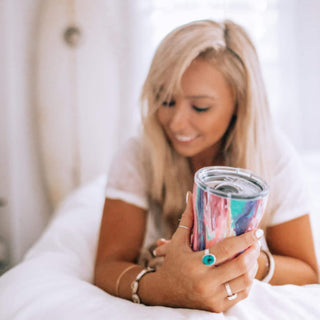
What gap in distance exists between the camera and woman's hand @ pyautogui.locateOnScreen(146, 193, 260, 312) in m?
0.43

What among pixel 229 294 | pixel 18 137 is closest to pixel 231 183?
pixel 229 294

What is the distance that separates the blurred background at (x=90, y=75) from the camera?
129 centimetres

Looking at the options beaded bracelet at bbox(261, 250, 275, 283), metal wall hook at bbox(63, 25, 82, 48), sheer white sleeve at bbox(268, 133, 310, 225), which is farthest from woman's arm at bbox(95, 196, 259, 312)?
metal wall hook at bbox(63, 25, 82, 48)

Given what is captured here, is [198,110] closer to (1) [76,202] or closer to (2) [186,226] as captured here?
(2) [186,226]

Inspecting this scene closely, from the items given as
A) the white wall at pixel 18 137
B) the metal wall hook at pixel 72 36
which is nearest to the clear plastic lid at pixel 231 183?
the white wall at pixel 18 137

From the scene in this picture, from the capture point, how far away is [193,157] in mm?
820

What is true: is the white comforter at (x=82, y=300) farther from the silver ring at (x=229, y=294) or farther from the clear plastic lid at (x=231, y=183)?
the clear plastic lid at (x=231, y=183)

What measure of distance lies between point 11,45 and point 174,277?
929 millimetres

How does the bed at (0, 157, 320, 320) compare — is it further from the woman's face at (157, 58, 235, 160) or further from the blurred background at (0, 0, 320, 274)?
the blurred background at (0, 0, 320, 274)

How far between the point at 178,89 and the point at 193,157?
0.19 metres

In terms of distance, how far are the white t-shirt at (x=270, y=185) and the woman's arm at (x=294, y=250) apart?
0.06ft

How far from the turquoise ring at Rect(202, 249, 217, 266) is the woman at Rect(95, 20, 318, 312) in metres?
0.13

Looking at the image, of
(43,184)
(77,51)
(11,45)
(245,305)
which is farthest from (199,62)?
(43,184)

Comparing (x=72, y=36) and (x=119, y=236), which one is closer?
(x=119, y=236)
